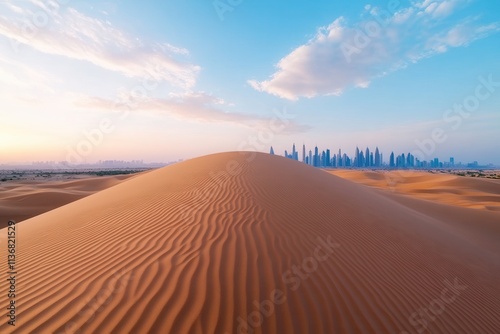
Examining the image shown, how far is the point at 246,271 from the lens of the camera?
3668 millimetres

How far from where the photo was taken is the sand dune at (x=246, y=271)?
9.63 ft

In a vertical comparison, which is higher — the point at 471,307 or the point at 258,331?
the point at 258,331

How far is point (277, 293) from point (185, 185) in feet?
19.2

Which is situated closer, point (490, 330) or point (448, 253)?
point (490, 330)

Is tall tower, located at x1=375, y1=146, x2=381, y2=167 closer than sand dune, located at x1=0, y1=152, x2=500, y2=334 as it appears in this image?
No

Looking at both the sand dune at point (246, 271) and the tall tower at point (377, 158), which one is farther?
the tall tower at point (377, 158)

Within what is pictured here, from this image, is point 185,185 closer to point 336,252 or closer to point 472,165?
point 336,252

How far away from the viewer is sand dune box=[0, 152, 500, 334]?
294 centimetres

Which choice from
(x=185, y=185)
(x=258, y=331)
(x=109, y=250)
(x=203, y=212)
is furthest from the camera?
(x=185, y=185)

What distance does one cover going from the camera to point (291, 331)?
2793 mm

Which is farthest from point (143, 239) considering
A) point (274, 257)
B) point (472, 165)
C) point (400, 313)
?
Result: point (472, 165)

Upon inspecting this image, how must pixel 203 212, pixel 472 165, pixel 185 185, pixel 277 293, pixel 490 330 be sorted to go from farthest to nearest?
pixel 472 165, pixel 185 185, pixel 203 212, pixel 490 330, pixel 277 293

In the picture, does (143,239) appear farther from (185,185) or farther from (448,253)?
(448,253)

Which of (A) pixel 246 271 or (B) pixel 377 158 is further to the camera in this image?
(B) pixel 377 158
